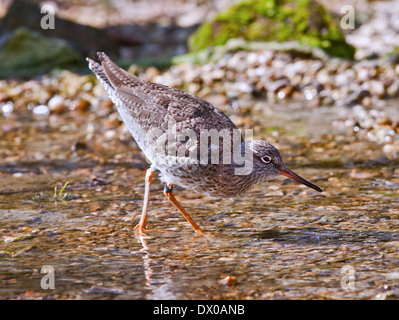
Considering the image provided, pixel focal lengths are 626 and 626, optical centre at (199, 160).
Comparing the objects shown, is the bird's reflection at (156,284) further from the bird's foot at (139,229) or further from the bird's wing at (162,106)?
the bird's wing at (162,106)

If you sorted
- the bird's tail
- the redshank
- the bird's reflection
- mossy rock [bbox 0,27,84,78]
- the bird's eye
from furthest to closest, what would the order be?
mossy rock [bbox 0,27,84,78], the bird's tail, the bird's eye, the redshank, the bird's reflection

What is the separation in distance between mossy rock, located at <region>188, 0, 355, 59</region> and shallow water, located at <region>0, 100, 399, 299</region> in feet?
16.7

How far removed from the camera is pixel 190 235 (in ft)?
21.3

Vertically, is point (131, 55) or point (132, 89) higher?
point (131, 55)

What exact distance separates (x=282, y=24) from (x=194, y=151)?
348 inches

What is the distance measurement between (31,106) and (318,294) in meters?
9.88

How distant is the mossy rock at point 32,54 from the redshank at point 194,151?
8.64 m

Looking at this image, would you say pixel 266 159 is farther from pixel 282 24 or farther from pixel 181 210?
pixel 282 24

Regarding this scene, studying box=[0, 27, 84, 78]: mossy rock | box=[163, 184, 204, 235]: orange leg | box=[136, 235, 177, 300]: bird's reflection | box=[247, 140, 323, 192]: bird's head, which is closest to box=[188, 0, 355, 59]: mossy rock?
box=[0, 27, 84, 78]: mossy rock

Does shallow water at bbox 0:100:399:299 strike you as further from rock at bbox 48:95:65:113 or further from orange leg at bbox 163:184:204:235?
rock at bbox 48:95:65:113

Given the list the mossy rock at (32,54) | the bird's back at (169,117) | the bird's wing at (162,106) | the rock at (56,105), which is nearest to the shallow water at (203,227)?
the bird's back at (169,117)

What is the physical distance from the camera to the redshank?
667cm
